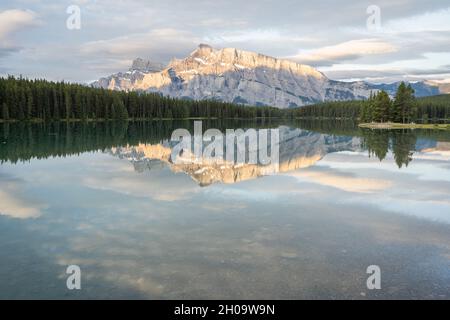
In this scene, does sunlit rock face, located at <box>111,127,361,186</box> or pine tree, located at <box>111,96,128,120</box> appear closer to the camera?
sunlit rock face, located at <box>111,127,361,186</box>

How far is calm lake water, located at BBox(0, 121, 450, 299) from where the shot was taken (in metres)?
11.7

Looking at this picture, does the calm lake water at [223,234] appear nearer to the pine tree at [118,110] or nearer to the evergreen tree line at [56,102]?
the evergreen tree line at [56,102]

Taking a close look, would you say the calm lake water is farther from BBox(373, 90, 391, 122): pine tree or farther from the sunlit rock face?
BBox(373, 90, 391, 122): pine tree

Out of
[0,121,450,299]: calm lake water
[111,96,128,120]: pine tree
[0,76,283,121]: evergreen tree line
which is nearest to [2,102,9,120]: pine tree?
[0,76,283,121]: evergreen tree line

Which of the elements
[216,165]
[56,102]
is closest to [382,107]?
[216,165]

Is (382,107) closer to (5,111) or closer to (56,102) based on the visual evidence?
(56,102)

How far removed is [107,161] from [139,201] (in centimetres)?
1966

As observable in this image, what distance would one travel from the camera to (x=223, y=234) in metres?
16.4

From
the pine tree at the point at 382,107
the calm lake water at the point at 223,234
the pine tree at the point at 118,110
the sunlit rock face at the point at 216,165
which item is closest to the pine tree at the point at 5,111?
the pine tree at the point at 118,110

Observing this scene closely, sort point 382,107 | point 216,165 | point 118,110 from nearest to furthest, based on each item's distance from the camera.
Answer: point 216,165 → point 382,107 → point 118,110

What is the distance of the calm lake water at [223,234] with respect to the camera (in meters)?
11.7

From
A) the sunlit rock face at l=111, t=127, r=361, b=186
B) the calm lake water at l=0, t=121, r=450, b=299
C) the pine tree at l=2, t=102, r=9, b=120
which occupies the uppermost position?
the pine tree at l=2, t=102, r=9, b=120
